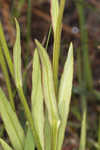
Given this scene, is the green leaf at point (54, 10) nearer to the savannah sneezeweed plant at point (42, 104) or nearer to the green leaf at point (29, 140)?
the savannah sneezeweed plant at point (42, 104)

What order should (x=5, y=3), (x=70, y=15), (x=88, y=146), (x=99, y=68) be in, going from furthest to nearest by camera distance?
(x=70, y=15) → (x=99, y=68) → (x=5, y=3) → (x=88, y=146)

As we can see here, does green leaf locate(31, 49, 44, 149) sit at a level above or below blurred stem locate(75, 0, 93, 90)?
above

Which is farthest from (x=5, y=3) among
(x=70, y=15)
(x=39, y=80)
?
(x=39, y=80)

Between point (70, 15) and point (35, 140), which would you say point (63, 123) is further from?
point (70, 15)

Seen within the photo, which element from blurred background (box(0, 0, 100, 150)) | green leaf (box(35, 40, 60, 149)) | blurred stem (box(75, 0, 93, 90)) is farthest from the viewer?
blurred stem (box(75, 0, 93, 90))

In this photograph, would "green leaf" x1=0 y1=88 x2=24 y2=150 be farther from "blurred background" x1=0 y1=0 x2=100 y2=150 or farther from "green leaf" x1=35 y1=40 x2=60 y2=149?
"blurred background" x1=0 y1=0 x2=100 y2=150

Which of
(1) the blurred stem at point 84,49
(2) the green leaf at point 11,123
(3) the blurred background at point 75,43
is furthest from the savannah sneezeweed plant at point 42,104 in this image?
(1) the blurred stem at point 84,49

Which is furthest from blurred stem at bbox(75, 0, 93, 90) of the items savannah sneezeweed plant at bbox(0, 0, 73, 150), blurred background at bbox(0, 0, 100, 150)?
savannah sneezeweed plant at bbox(0, 0, 73, 150)

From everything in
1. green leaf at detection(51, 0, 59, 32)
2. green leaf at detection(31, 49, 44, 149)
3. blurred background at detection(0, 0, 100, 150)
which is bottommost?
blurred background at detection(0, 0, 100, 150)
